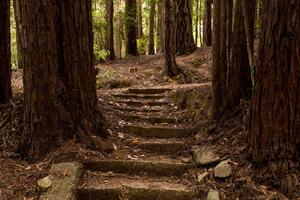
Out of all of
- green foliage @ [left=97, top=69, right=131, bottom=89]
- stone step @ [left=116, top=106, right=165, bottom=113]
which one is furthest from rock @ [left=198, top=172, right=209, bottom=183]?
green foliage @ [left=97, top=69, right=131, bottom=89]

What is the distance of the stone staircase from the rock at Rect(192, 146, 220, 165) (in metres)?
0.15

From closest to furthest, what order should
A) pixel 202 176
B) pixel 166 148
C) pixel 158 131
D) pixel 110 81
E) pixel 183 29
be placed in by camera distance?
pixel 202 176 < pixel 166 148 < pixel 158 131 < pixel 110 81 < pixel 183 29

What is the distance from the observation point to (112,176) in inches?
223

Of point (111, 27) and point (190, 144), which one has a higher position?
point (111, 27)

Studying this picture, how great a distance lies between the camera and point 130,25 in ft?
58.7

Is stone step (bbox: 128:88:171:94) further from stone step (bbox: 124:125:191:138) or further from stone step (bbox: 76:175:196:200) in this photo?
stone step (bbox: 76:175:196:200)

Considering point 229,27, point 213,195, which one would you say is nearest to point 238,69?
point 229,27

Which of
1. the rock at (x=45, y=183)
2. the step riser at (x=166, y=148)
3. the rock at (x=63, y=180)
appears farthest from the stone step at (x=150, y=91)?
the rock at (x=45, y=183)

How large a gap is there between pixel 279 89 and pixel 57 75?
3271 millimetres

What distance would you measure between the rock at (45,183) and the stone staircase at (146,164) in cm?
41

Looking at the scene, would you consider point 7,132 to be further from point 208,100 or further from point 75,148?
point 208,100

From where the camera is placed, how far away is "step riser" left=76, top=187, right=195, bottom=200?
514 cm

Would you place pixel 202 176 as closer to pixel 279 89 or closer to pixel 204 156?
pixel 204 156

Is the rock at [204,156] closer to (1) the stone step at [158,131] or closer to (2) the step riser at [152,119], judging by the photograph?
(1) the stone step at [158,131]
